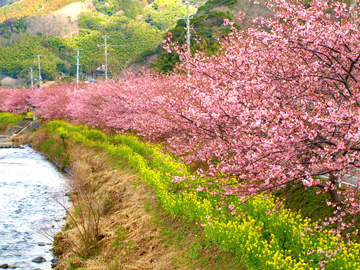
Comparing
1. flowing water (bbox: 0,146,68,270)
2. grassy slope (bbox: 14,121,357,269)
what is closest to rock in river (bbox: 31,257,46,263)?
flowing water (bbox: 0,146,68,270)

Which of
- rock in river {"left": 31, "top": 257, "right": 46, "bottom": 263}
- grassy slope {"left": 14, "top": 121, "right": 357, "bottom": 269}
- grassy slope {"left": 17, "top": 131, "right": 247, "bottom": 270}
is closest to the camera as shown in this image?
grassy slope {"left": 14, "top": 121, "right": 357, "bottom": 269}

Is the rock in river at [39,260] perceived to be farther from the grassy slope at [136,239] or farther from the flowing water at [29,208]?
the grassy slope at [136,239]

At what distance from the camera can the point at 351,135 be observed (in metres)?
5.06

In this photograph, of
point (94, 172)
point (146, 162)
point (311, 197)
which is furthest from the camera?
point (94, 172)

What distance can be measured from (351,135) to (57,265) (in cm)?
935

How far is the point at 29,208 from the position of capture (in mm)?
18656

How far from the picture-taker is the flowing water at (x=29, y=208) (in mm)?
13508

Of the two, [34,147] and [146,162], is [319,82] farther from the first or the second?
[34,147]

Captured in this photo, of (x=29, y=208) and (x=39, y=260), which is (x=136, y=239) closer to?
(x=39, y=260)

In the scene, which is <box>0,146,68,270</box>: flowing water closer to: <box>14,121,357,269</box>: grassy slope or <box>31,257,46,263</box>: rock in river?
<box>31,257,46,263</box>: rock in river

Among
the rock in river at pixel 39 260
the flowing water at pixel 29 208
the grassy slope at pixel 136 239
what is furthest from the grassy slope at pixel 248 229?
the flowing water at pixel 29 208

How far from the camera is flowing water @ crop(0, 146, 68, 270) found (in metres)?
13.5

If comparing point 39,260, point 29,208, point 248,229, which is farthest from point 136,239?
point 29,208

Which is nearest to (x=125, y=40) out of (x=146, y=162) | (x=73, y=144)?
(x=73, y=144)
